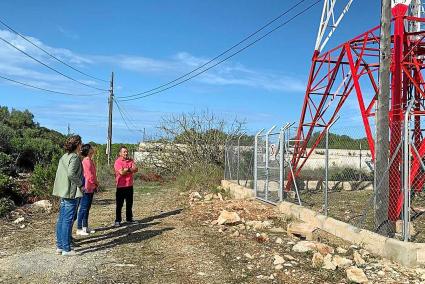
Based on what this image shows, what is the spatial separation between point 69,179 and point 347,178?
14.8 metres

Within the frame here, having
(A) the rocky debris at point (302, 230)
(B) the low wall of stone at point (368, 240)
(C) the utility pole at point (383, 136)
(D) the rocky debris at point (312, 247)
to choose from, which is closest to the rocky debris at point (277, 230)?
(A) the rocky debris at point (302, 230)

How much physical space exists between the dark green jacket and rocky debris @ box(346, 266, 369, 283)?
14.6ft

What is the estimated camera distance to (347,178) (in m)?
20.5

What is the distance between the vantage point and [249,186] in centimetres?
1716

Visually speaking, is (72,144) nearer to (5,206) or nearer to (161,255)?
(161,255)

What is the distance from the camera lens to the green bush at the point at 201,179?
18625 mm

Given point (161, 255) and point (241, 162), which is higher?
point (241, 162)

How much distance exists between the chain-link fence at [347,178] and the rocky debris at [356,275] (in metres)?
1.10

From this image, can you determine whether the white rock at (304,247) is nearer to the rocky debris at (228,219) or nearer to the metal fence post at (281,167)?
the rocky debris at (228,219)

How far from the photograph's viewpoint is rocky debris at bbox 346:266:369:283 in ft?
21.9

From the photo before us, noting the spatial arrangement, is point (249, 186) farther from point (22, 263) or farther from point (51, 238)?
point (22, 263)

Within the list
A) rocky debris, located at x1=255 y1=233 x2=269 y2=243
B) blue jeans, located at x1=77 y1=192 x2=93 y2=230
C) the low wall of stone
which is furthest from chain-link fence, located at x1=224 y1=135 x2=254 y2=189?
blue jeans, located at x1=77 y1=192 x2=93 y2=230

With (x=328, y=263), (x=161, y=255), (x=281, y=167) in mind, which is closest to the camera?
(x=328, y=263)

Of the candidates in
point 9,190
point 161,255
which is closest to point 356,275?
point 161,255
